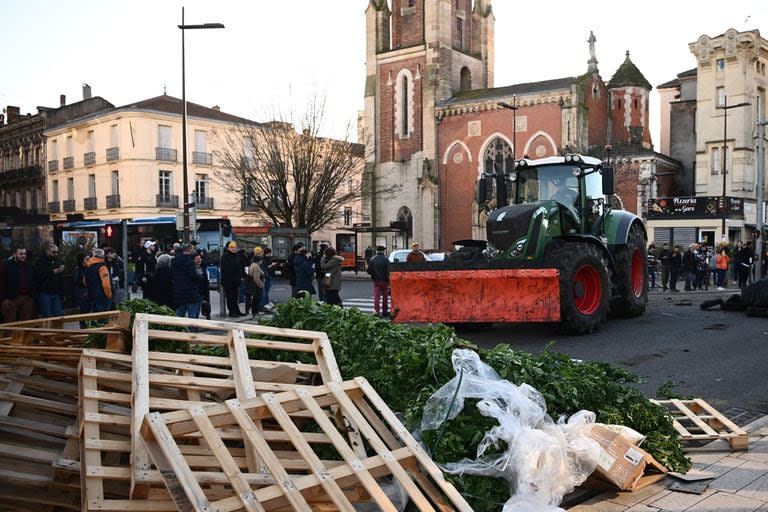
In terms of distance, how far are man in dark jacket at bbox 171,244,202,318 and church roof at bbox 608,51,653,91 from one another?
38.0 metres

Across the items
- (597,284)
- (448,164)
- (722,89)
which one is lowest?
(597,284)

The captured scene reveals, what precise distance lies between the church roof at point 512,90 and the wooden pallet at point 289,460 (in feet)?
127

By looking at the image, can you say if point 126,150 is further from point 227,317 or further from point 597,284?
point 597,284

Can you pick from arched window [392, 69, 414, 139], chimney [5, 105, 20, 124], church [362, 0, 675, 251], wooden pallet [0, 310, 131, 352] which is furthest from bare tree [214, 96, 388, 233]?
chimney [5, 105, 20, 124]

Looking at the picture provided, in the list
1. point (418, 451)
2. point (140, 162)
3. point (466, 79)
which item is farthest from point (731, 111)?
point (418, 451)

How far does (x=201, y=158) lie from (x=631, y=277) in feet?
129

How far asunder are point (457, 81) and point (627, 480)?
44081 mm

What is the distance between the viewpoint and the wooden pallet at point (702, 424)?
5.50 metres

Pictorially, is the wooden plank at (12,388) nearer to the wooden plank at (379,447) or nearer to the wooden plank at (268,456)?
the wooden plank at (268,456)

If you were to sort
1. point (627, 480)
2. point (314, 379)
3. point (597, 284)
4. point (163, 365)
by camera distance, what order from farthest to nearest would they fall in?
point (597, 284) < point (314, 379) < point (163, 365) < point (627, 480)

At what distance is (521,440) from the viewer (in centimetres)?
439

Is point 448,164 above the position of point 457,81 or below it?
below

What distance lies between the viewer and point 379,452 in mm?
4176

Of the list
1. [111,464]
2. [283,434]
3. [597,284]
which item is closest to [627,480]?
[283,434]
